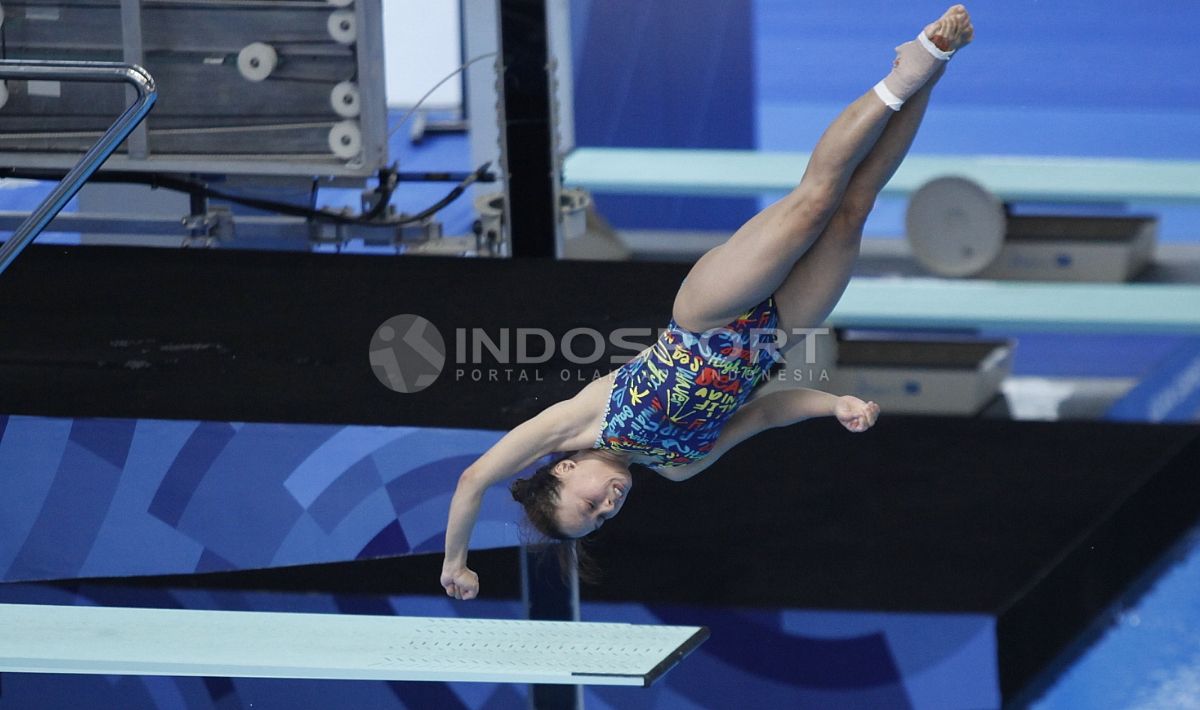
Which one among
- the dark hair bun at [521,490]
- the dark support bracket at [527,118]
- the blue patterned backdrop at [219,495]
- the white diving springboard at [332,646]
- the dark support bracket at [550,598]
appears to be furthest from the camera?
the dark support bracket at [527,118]

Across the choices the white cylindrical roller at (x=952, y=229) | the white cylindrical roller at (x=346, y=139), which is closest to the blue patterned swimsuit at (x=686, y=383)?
the white cylindrical roller at (x=346, y=139)

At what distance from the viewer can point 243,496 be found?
13.4ft

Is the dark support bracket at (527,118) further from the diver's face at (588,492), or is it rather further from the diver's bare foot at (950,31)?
the diver's bare foot at (950,31)

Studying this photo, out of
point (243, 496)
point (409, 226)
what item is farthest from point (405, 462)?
point (409, 226)

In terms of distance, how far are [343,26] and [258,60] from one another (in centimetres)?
31

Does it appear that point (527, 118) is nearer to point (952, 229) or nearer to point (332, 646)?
point (952, 229)

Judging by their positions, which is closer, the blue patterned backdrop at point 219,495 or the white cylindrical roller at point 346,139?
the blue patterned backdrop at point 219,495

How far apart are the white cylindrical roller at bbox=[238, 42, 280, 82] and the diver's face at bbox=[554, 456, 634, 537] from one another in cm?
210

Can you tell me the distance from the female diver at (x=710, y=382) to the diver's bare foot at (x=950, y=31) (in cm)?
24

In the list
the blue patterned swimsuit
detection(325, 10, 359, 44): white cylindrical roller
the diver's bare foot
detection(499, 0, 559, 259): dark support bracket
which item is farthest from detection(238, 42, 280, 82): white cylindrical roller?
the diver's bare foot

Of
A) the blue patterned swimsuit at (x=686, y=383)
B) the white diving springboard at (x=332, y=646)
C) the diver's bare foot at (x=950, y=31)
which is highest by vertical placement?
the diver's bare foot at (x=950, y=31)

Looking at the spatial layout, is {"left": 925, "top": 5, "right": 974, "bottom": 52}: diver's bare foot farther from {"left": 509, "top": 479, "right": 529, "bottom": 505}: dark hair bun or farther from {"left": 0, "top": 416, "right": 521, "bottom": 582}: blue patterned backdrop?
{"left": 0, "top": 416, "right": 521, "bottom": 582}: blue patterned backdrop

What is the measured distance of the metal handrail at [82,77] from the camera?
3557 millimetres

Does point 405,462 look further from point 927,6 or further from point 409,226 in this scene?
point 927,6
